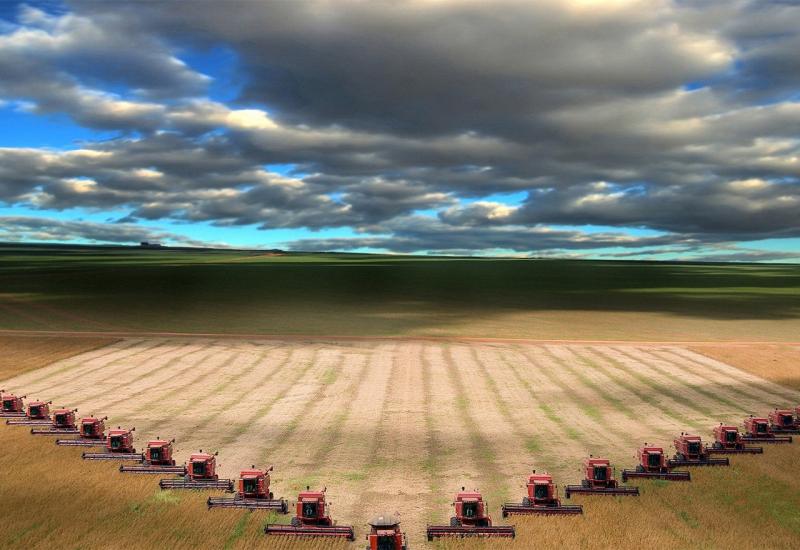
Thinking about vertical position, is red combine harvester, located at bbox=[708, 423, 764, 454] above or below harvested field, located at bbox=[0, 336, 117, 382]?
below

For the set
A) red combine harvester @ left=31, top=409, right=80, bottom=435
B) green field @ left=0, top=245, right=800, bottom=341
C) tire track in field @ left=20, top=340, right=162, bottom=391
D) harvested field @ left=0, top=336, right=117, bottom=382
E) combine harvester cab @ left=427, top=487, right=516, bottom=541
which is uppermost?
green field @ left=0, top=245, right=800, bottom=341

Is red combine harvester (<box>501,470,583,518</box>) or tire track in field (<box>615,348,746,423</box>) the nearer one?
red combine harvester (<box>501,470,583,518</box>)

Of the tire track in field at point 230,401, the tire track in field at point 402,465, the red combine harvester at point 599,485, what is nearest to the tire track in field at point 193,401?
the tire track in field at point 230,401

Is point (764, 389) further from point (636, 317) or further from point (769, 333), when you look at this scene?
point (636, 317)

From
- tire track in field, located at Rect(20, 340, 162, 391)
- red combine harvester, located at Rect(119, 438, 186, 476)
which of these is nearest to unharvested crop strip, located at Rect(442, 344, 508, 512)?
red combine harvester, located at Rect(119, 438, 186, 476)

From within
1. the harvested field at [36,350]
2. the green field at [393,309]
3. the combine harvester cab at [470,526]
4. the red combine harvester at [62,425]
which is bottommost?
the combine harvester cab at [470,526]

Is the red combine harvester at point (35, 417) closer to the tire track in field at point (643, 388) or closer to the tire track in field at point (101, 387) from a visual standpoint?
the tire track in field at point (101, 387)

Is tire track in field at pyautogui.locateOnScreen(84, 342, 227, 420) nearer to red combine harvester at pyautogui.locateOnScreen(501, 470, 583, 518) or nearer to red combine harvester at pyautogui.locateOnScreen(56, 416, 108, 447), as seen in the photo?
red combine harvester at pyautogui.locateOnScreen(56, 416, 108, 447)
